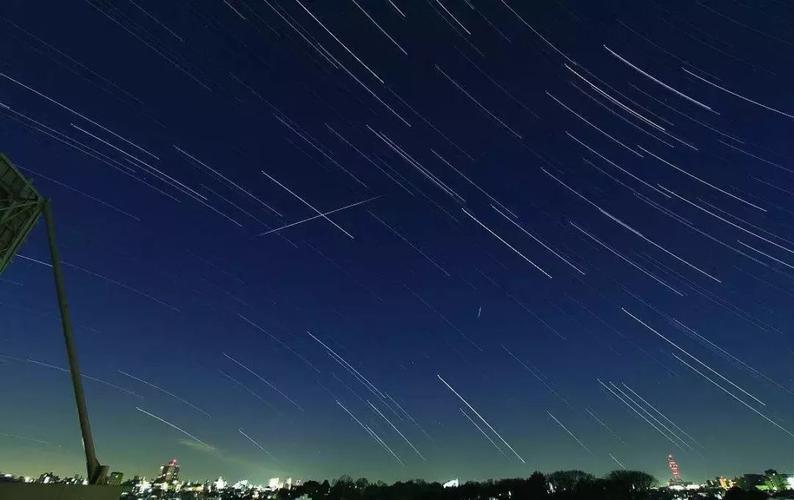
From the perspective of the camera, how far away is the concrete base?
916cm

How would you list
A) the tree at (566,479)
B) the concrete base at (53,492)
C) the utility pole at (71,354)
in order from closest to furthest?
the concrete base at (53,492)
the utility pole at (71,354)
the tree at (566,479)

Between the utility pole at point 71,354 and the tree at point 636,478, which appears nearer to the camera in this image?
the utility pole at point 71,354

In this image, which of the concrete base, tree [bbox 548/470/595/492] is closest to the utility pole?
the concrete base

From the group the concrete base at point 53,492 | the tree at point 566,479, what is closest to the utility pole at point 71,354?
the concrete base at point 53,492

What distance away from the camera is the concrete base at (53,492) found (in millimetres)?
9156

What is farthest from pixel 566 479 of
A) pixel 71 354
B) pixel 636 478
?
pixel 71 354

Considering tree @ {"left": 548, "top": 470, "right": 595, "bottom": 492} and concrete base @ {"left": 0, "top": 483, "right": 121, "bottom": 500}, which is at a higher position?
tree @ {"left": 548, "top": 470, "right": 595, "bottom": 492}

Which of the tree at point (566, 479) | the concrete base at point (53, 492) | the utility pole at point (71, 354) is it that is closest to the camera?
the concrete base at point (53, 492)

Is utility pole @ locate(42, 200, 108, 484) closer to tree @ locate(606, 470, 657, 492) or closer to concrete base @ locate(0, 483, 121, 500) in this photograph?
concrete base @ locate(0, 483, 121, 500)

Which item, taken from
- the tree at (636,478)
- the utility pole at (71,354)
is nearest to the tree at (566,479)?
the tree at (636,478)

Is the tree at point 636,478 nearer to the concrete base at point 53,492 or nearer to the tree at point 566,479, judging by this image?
the tree at point 566,479

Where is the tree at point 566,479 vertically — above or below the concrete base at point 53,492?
above

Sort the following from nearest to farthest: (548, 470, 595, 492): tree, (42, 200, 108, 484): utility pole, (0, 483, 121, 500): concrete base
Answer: (0, 483, 121, 500): concrete base, (42, 200, 108, 484): utility pole, (548, 470, 595, 492): tree

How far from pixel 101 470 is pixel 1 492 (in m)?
3.63
